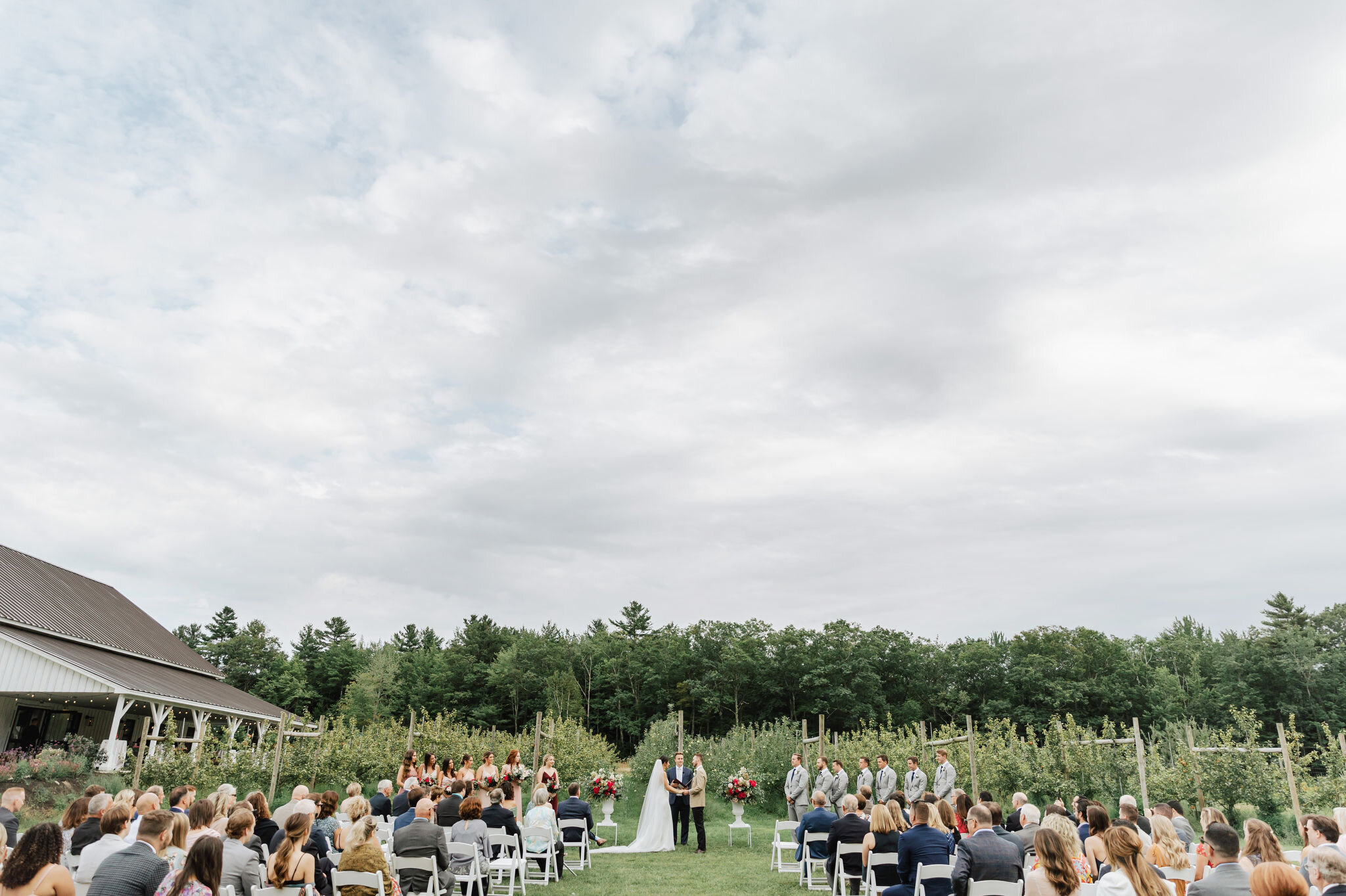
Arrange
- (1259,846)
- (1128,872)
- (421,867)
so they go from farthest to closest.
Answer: (421,867) → (1259,846) → (1128,872)

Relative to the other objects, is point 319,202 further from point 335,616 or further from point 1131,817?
point 335,616

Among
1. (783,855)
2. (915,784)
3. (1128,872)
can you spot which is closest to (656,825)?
(783,855)

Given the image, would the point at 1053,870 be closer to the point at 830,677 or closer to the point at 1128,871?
the point at 1128,871

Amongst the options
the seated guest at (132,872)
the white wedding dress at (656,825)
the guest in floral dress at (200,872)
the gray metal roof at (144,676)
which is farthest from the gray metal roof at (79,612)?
the guest in floral dress at (200,872)

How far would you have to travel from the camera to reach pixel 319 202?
16.0 m

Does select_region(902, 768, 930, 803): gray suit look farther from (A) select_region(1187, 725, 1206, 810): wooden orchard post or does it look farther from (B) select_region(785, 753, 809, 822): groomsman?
(A) select_region(1187, 725, 1206, 810): wooden orchard post

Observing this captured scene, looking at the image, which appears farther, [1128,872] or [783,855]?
[783,855]

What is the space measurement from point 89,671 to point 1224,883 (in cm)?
2534

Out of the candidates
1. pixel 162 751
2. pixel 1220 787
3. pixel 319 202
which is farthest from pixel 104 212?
pixel 1220 787

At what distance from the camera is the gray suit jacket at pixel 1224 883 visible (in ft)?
16.7

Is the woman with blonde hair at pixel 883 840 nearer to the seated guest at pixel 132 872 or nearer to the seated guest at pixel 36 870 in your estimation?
the seated guest at pixel 132 872

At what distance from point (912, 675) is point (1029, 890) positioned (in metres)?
44.8

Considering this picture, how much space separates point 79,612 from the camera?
1128 inches

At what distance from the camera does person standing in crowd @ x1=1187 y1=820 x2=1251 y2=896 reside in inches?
202
